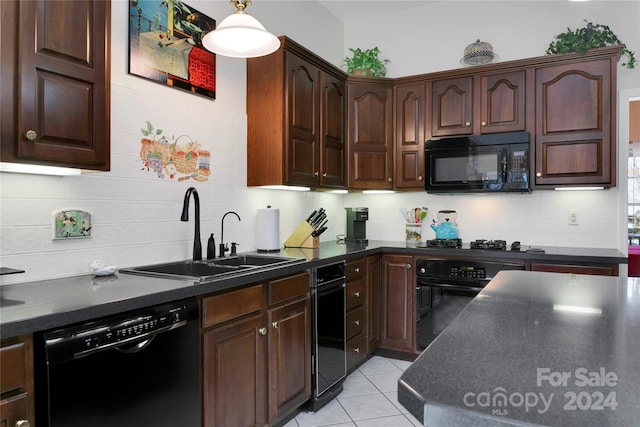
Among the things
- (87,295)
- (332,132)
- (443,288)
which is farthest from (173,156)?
(443,288)

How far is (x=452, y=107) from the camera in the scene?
351cm

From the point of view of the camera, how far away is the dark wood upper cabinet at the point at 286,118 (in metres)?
2.82

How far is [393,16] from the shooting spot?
A: 164 inches

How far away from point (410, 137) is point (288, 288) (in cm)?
203

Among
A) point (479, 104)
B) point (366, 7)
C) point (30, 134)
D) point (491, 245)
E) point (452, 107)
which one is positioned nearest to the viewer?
point (30, 134)

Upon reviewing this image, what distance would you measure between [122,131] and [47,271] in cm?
76

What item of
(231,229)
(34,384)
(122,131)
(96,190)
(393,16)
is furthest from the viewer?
(393,16)

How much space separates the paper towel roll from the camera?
2.93 m

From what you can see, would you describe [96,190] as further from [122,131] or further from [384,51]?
[384,51]

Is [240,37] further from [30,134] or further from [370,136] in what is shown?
[370,136]

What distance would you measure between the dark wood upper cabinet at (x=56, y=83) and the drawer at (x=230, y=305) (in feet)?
2.33

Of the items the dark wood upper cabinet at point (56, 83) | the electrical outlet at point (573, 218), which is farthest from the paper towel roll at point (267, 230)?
the electrical outlet at point (573, 218)

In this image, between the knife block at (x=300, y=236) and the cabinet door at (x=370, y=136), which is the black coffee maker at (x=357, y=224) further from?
the knife block at (x=300, y=236)

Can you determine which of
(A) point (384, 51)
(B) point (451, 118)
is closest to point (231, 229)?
(B) point (451, 118)
